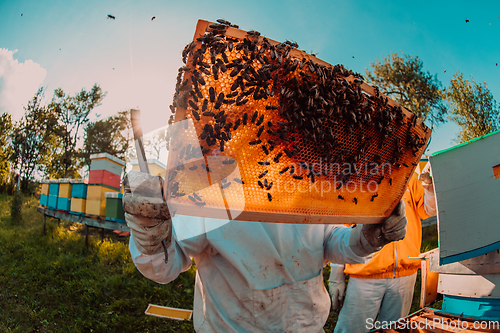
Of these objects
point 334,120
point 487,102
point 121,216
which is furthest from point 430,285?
point 487,102

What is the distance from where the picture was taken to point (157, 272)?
2242 mm

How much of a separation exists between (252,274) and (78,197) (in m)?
9.19

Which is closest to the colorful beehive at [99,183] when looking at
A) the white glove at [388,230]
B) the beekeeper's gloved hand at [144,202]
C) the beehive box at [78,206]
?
the beehive box at [78,206]

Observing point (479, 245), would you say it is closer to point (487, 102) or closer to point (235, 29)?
point (235, 29)

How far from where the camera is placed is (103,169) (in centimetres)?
891

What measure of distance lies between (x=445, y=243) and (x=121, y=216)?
8.46 metres

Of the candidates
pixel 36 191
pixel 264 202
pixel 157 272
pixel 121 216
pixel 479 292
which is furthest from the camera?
pixel 36 191

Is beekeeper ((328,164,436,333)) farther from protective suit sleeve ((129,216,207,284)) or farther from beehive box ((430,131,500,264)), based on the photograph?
protective suit sleeve ((129,216,207,284))

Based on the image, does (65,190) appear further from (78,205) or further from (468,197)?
(468,197)

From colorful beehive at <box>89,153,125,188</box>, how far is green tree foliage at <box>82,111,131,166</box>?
21.1 meters

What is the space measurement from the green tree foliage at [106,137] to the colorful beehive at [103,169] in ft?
69.4

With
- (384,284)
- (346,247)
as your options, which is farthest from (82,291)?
(384,284)

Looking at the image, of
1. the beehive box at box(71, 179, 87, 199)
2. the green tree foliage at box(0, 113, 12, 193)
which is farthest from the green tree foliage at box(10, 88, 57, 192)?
the beehive box at box(71, 179, 87, 199)

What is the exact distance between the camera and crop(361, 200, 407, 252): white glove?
2451 millimetres
